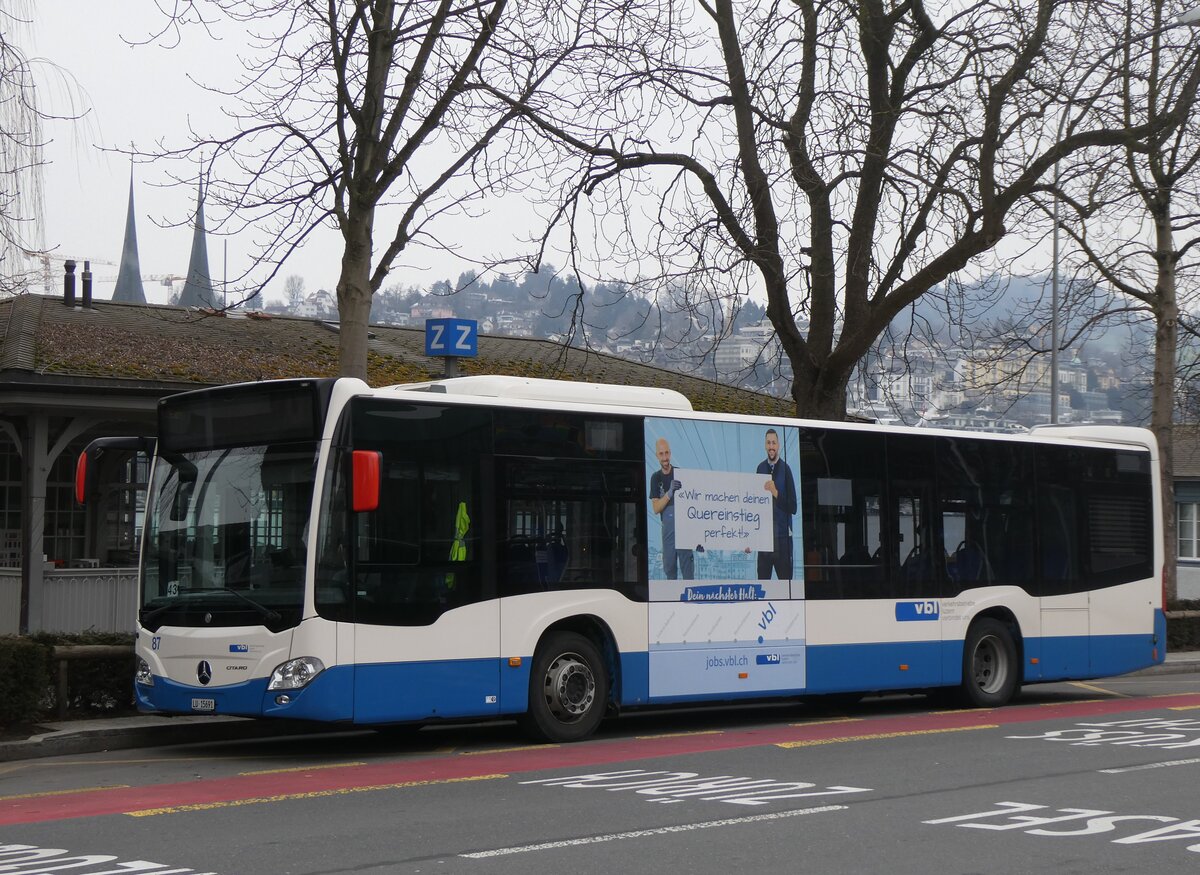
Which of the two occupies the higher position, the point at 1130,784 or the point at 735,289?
the point at 735,289

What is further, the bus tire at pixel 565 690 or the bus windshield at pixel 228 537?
the bus tire at pixel 565 690

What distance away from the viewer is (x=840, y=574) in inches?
614

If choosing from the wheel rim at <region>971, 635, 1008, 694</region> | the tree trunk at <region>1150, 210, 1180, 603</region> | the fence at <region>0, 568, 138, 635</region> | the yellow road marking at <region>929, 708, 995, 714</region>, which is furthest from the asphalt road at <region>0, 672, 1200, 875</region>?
the tree trunk at <region>1150, 210, 1180, 603</region>

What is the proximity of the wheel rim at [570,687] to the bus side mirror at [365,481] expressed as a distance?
8.89 feet

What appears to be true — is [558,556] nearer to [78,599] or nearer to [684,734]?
[684,734]

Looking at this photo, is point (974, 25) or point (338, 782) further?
point (974, 25)

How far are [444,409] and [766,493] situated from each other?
12.7 ft

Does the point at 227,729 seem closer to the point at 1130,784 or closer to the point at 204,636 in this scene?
the point at 204,636

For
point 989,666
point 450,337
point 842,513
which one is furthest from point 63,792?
point 989,666

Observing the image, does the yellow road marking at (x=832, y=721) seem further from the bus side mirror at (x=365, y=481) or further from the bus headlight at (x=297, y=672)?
the bus side mirror at (x=365, y=481)

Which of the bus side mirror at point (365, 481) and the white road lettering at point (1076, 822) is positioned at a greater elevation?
the bus side mirror at point (365, 481)

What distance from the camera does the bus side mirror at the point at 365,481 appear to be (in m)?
11.3

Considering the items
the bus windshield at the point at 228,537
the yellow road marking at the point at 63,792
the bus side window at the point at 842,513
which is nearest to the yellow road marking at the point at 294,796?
the yellow road marking at the point at 63,792

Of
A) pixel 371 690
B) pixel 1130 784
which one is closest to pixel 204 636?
pixel 371 690
